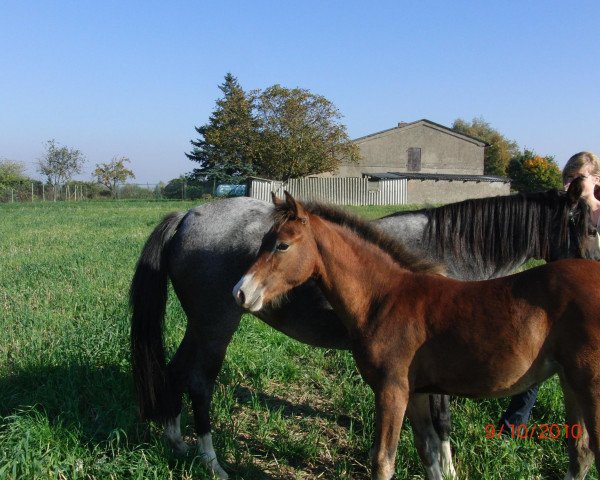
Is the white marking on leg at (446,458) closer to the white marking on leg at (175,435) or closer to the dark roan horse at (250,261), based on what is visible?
the dark roan horse at (250,261)

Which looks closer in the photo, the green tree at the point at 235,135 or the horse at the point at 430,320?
the horse at the point at 430,320

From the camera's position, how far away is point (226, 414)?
172 inches

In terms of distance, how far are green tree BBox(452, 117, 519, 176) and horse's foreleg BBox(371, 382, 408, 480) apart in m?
55.9

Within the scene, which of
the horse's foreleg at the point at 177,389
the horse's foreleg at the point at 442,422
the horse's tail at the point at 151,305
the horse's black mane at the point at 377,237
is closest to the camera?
the horse's black mane at the point at 377,237

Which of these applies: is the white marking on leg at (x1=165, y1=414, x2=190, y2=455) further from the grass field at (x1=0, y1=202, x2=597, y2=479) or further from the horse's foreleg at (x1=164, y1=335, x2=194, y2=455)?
the grass field at (x1=0, y1=202, x2=597, y2=479)

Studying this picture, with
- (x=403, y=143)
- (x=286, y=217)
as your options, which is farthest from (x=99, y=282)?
(x=403, y=143)

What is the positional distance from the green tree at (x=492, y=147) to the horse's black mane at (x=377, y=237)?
181 feet

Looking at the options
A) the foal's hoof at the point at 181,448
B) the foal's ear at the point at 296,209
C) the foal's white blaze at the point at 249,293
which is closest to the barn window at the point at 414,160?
the foal's hoof at the point at 181,448

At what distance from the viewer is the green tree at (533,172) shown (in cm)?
4525

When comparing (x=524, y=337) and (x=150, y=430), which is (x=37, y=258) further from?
(x=524, y=337)

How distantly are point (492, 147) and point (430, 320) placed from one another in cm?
6465

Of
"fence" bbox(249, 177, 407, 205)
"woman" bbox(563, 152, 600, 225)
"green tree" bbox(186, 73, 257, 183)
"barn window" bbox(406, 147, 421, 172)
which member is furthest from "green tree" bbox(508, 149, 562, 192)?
"woman" bbox(563, 152, 600, 225)
